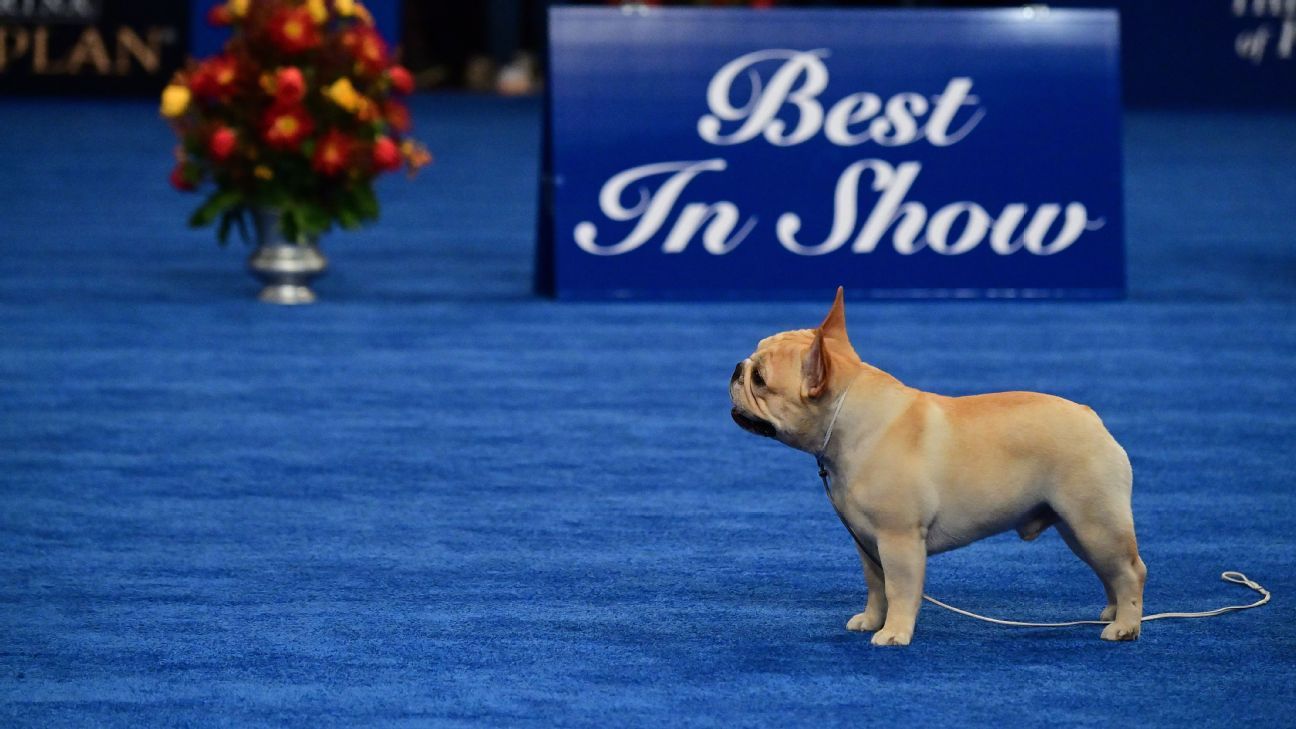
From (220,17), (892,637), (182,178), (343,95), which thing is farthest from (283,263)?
(892,637)

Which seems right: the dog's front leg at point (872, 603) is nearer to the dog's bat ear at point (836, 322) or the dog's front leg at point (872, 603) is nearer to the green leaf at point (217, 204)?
the dog's bat ear at point (836, 322)

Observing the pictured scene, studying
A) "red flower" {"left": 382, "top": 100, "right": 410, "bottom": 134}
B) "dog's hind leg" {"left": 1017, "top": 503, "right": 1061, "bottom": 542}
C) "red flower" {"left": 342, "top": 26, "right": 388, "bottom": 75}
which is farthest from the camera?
"red flower" {"left": 382, "top": 100, "right": 410, "bottom": 134}

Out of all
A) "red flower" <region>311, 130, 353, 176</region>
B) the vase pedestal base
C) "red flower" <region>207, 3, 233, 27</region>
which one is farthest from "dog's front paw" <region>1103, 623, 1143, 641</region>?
"red flower" <region>207, 3, 233, 27</region>

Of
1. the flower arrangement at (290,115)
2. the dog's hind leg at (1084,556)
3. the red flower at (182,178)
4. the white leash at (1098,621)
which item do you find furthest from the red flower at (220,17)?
the dog's hind leg at (1084,556)

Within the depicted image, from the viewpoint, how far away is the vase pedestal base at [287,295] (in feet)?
20.3

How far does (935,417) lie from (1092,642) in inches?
18.4

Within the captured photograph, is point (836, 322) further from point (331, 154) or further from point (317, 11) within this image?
point (317, 11)

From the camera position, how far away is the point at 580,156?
6.18 metres

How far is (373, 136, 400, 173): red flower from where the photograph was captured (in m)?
6.04

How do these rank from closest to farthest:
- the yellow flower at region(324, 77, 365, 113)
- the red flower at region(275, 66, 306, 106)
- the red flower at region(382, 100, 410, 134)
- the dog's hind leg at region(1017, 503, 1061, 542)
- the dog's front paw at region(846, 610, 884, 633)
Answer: the dog's hind leg at region(1017, 503, 1061, 542), the dog's front paw at region(846, 610, 884, 633), the red flower at region(275, 66, 306, 106), the yellow flower at region(324, 77, 365, 113), the red flower at region(382, 100, 410, 134)

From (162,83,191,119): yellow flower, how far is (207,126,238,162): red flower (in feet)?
0.51

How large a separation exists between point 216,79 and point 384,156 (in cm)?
59

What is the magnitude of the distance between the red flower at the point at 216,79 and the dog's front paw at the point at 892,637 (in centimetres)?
373

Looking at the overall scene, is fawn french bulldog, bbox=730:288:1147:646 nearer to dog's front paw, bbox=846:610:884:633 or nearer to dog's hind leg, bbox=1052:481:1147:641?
dog's hind leg, bbox=1052:481:1147:641
